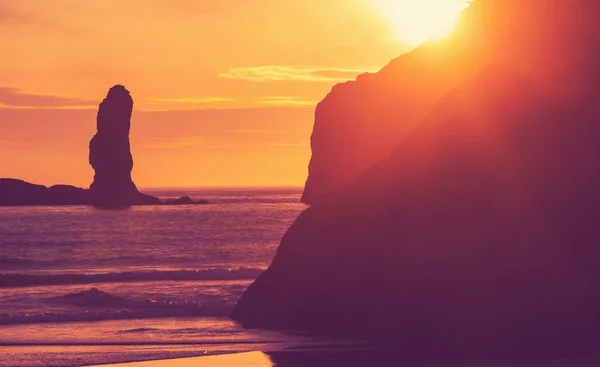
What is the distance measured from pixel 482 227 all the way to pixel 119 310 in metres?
14.2

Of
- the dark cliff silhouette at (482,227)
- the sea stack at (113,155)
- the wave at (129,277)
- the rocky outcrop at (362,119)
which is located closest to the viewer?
the dark cliff silhouette at (482,227)

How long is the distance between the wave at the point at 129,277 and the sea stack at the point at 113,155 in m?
135

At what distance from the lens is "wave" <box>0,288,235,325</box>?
A: 111 ft

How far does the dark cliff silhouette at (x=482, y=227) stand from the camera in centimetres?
2625

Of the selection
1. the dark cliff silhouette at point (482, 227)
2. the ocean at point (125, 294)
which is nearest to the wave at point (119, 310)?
the ocean at point (125, 294)

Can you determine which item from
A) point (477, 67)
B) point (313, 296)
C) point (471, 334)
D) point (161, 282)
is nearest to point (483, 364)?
point (471, 334)

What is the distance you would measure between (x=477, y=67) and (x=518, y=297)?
8.85 m

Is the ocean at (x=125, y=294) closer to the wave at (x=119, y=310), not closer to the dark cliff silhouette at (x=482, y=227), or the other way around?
the wave at (x=119, y=310)

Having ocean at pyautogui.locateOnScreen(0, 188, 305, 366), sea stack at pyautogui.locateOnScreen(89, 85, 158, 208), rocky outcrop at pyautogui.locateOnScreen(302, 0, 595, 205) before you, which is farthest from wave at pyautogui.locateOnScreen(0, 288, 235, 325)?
sea stack at pyautogui.locateOnScreen(89, 85, 158, 208)

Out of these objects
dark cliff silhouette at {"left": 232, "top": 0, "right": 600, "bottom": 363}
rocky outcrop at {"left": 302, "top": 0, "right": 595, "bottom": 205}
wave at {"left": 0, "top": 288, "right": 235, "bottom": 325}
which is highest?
rocky outcrop at {"left": 302, "top": 0, "right": 595, "bottom": 205}

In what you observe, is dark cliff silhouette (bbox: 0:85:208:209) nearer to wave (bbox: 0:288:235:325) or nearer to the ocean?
the ocean

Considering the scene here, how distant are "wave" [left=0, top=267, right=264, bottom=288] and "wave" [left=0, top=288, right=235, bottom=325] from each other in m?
11.5

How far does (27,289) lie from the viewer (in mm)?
46375

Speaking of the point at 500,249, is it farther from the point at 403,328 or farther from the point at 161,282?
the point at 161,282
